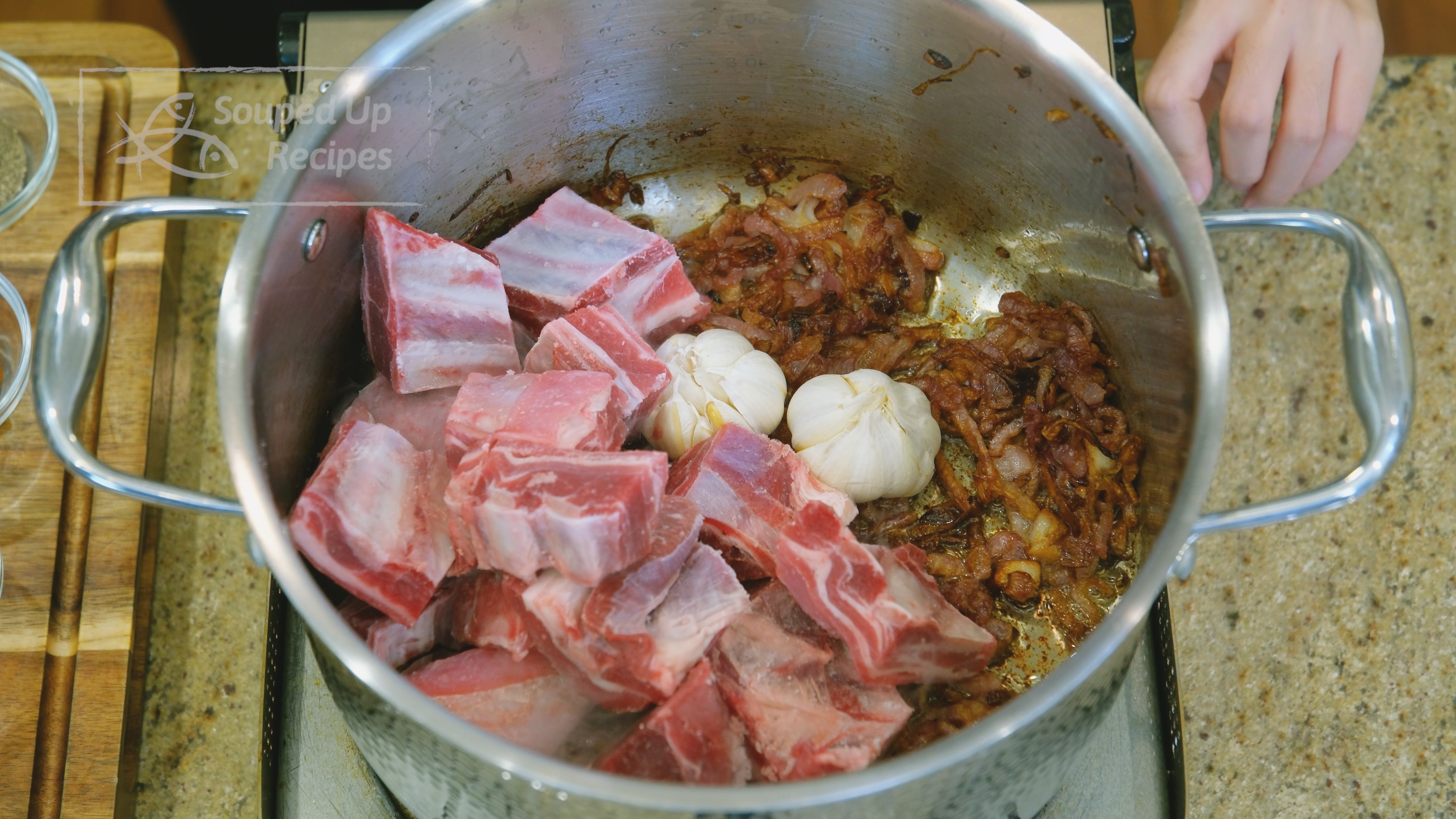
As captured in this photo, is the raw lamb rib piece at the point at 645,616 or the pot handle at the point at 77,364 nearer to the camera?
the pot handle at the point at 77,364

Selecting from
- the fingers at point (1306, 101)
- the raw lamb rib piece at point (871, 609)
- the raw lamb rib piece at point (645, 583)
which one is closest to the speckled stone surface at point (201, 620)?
the raw lamb rib piece at point (645, 583)

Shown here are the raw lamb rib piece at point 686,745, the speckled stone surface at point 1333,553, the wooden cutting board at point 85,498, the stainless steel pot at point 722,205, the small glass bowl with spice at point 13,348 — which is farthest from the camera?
the small glass bowl with spice at point 13,348

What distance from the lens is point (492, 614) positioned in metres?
1.48

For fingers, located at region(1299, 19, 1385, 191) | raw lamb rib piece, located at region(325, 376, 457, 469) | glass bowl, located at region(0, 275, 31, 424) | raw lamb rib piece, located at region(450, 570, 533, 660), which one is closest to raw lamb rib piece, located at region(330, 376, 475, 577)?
raw lamb rib piece, located at region(325, 376, 457, 469)

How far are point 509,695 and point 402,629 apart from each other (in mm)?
191

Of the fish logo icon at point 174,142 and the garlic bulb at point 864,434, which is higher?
the fish logo icon at point 174,142

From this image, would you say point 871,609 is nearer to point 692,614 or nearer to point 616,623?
point 692,614

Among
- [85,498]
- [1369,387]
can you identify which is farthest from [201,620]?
[1369,387]

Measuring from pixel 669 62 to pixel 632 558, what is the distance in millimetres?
911

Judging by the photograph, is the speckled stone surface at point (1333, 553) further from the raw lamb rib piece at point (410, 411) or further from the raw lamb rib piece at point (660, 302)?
the raw lamb rib piece at point (410, 411)

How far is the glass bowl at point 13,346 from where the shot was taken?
6.08 feet

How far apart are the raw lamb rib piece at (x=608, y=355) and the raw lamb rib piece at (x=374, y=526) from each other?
282 millimetres

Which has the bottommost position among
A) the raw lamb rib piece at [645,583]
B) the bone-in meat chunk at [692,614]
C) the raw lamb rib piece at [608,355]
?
the bone-in meat chunk at [692,614]

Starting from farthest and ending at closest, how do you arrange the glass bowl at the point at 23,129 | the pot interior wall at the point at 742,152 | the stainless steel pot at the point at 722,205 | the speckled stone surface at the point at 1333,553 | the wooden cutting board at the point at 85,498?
the glass bowl at the point at 23,129
the speckled stone surface at the point at 1333,553
the wooden cutting board at the point at 85,498
the pot interior wall at the point at 742,152
the stainless steel pot at the point at 722,205
